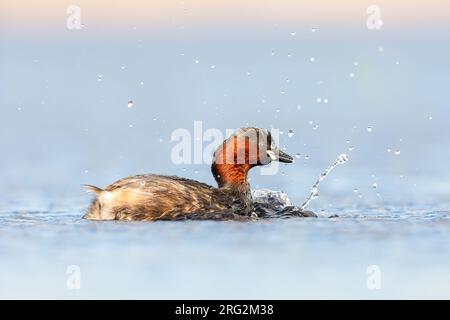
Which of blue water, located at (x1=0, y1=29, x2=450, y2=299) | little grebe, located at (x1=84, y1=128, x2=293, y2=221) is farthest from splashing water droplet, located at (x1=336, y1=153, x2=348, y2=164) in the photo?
little grebe, located at (x1=84, y1=128, x2=293, y2=221)

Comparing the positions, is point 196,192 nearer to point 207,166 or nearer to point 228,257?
point 228,257

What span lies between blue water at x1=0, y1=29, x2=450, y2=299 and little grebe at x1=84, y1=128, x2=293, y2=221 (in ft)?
0.65

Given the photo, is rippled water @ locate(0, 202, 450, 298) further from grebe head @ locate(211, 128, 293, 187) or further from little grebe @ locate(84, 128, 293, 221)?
grebe head @ locate(211, 128, 293, 187)

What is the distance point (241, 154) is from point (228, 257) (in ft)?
7.72

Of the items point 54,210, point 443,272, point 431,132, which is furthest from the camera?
point 431,132

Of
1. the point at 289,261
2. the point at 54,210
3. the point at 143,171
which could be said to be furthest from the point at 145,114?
the point at 289,261

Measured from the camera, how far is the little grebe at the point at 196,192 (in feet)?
39.1

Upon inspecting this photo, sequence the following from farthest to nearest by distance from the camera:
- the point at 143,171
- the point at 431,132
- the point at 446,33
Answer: the point at 446,33
the point at 431,132
the point at 143,171

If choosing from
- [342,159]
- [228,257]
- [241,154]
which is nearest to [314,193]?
[241,154]

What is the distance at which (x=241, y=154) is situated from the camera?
42.0 feet

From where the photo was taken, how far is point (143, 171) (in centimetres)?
1655

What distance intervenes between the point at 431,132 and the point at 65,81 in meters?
7.34
